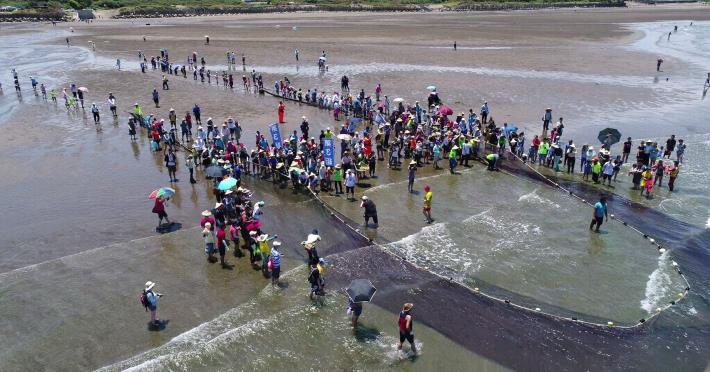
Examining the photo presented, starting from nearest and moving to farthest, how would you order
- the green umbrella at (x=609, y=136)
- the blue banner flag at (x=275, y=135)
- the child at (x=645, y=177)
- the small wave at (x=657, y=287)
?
the small wave at (x=657, y=287) → the child at (x=645, y=177) → the green umbrella at (x=609, y=136) → the blue banner flag at (x=275, y=135)

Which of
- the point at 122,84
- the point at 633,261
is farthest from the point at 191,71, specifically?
the point at 633,261

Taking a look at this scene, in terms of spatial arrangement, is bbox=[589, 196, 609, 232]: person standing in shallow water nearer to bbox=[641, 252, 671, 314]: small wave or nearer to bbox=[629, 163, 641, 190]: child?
bbox=[641, 252, 671, 314]: small wave

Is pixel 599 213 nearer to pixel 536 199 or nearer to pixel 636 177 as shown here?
pixel 536 199

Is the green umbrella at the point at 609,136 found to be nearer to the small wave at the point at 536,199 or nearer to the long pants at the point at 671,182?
the long pants at the point at 671,182

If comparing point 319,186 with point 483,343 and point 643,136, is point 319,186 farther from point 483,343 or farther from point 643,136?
point 643,136

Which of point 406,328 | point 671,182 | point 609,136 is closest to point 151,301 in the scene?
point 406,328

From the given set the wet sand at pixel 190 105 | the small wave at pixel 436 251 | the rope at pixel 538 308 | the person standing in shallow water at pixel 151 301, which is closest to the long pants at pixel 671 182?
the rope at pixel 538 308
